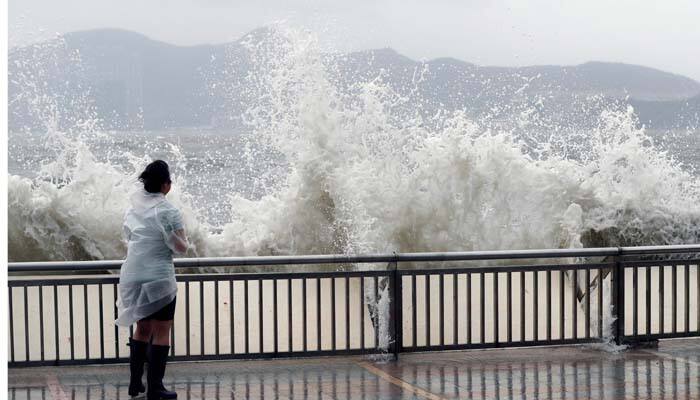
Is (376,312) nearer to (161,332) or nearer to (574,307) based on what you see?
(574,307)

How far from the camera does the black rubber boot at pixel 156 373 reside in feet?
24.5

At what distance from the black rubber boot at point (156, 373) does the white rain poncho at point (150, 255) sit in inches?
11.2

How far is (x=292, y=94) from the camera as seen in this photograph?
71.0 ft

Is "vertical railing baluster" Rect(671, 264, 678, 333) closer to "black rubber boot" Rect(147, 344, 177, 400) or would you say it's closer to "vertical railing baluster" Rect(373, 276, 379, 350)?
"vertical railing baluster" Rect(373, 276, 379, 350)

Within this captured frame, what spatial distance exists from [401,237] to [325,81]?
3.63m

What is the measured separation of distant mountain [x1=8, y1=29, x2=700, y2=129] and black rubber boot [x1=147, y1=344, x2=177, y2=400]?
38.7 m

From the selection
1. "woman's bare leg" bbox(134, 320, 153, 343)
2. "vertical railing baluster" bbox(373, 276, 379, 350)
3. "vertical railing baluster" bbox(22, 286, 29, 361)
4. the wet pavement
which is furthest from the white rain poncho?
"vertical railing baluster" bbox(373, 276, 379, 350)

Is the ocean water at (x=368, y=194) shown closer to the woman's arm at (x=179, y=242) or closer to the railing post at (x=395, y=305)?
the railing post at (x=395, y=305)

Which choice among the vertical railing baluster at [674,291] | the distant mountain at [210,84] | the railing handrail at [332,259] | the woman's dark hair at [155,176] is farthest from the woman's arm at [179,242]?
the distant mountain at [210,84]

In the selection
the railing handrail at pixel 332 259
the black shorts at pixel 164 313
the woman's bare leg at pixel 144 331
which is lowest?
the woman's bare leg at pixel 144 331

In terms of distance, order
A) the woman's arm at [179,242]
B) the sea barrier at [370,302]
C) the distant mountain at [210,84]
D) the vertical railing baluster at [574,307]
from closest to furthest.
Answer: the woman's arm at [179,242]
the sea barrier at [370,302]
the vertical railing baluster at [574,307]
the distant mountain at [210,84]

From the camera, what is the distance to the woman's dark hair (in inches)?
289

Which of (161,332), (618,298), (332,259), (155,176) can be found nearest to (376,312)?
(332,259)

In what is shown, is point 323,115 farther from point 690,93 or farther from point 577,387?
point 690,93
